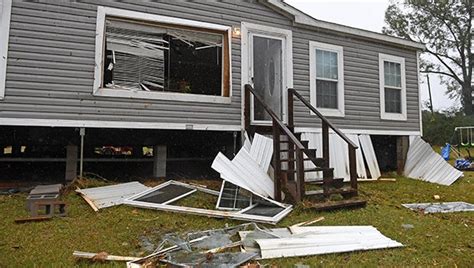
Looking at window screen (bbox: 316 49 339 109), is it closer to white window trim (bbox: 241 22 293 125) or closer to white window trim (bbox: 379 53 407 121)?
white window trim (bbox: 241 22 293 125)

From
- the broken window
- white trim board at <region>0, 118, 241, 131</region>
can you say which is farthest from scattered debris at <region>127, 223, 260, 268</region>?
the broken window

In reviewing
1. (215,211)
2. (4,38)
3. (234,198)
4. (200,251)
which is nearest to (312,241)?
(200,251)

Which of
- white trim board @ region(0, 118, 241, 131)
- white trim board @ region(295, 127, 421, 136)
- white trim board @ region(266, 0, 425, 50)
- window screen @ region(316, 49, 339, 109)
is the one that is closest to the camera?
white trim board @ region(0, 118, 241, 131)

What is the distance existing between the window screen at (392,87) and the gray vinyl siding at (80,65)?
256 cm

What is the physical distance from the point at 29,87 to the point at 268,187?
3.92 meters

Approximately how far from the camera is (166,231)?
381 centimetres

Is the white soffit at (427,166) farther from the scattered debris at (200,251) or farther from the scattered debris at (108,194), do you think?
the scattered debris at (108,194)

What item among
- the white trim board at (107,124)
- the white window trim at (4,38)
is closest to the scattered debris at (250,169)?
the white trim board at (107,124)

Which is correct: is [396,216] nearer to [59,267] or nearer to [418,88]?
[59,267]

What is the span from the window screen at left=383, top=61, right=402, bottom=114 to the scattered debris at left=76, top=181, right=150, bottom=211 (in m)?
6.28

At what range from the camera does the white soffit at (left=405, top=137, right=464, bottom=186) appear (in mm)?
7484

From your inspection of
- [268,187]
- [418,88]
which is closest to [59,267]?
[268,187]

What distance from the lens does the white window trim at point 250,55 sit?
6621 mm

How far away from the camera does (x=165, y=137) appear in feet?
21.5
